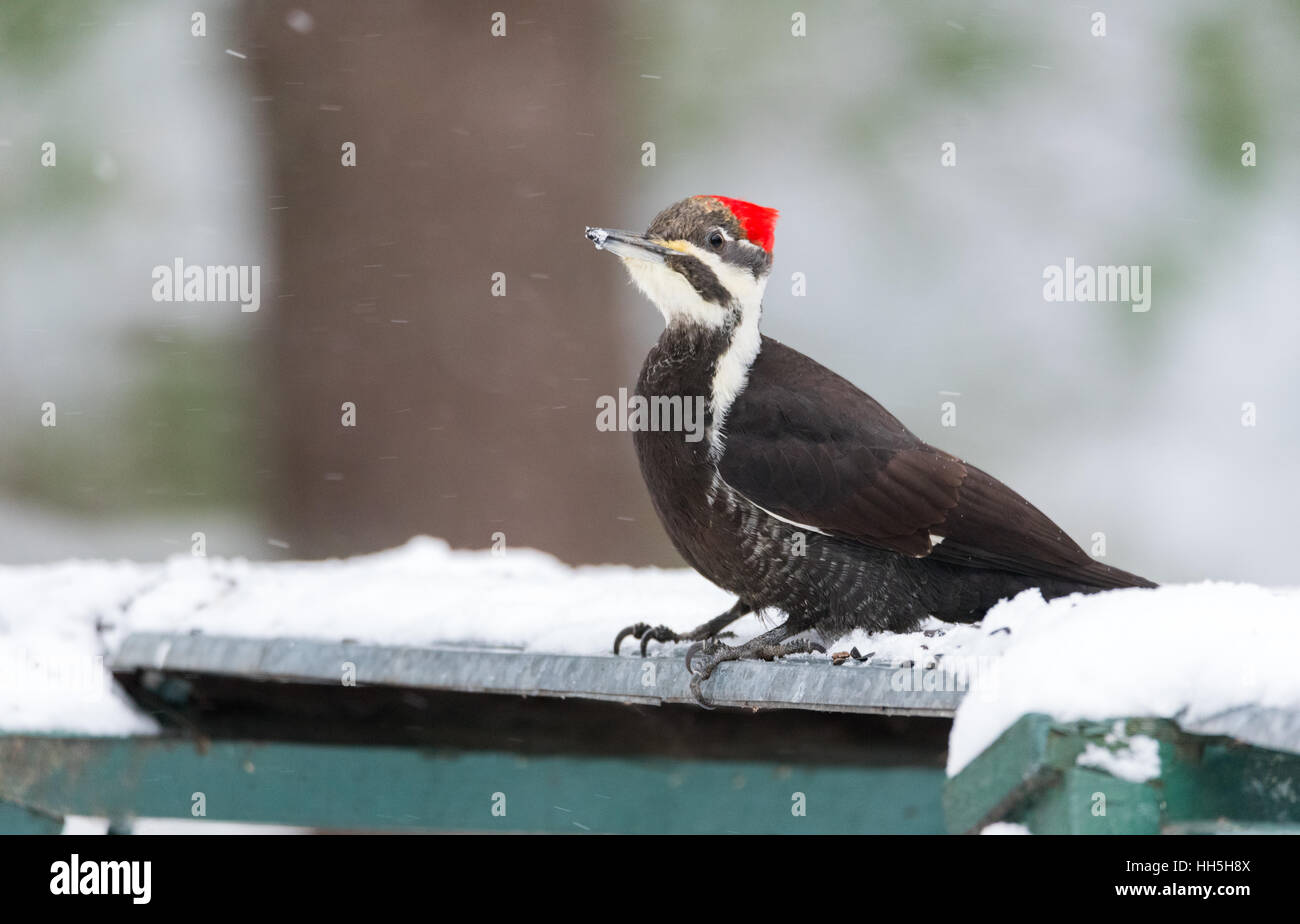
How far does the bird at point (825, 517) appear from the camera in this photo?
10.6 feet

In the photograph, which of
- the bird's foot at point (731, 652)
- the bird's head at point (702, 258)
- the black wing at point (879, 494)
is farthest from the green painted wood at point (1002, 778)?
the bird's head at point (702, 258)

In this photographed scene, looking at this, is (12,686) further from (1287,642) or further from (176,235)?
(176,235)

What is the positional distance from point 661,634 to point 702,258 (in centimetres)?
87

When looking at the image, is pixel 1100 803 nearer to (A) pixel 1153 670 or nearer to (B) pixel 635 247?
(A) pixel 1153 670

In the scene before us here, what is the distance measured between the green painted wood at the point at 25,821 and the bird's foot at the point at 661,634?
4.09ft

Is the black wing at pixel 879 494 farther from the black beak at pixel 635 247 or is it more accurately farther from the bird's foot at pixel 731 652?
the black beak at pixel 635 247

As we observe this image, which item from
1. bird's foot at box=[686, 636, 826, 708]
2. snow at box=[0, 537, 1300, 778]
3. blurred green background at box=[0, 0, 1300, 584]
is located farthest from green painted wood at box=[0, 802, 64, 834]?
blurred green background at box=[0, 0, 1300, 584]

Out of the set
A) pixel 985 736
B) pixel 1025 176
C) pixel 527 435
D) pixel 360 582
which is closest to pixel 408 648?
pixel 360 582

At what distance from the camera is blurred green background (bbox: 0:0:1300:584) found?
5598 millimetres

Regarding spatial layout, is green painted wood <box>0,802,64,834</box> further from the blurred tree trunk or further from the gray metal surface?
the blurred tree trunk

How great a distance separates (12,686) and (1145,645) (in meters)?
2.30

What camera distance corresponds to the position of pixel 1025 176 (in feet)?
28.1

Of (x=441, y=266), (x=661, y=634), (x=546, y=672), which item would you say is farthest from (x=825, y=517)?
(x=441, y=266)

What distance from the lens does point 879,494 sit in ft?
10.7
